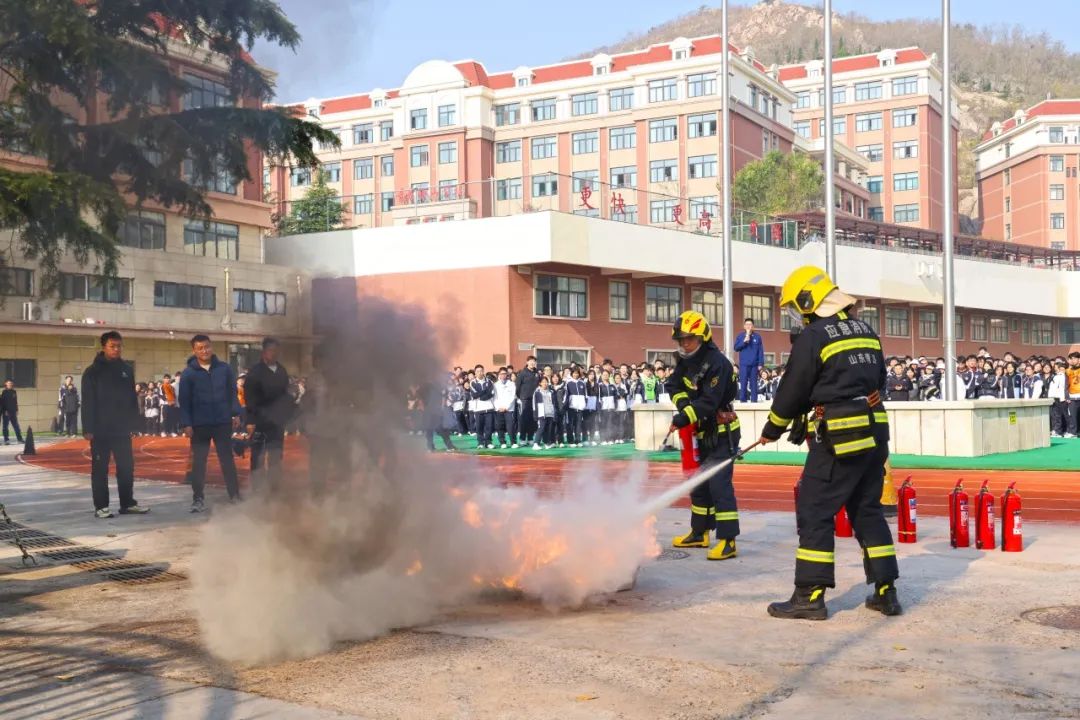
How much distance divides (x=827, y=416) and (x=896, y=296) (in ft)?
169

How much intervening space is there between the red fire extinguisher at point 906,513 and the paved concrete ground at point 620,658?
1.15 meters

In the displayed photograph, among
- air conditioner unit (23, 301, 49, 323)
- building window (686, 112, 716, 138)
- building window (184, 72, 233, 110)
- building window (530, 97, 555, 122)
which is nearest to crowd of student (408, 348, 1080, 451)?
building window (184, 72, 233, 110)

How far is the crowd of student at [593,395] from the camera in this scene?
982 inches

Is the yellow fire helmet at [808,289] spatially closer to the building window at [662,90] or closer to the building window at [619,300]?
the building window at [619,300]

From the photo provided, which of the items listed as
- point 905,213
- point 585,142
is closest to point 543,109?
point 585,142

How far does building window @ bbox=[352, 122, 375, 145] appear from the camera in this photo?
8644cm

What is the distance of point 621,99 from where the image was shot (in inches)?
2990

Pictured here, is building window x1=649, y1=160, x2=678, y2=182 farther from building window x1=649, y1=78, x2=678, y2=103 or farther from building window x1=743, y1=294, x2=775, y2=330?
building window x1=743, y1=294, x2=775, y2=330

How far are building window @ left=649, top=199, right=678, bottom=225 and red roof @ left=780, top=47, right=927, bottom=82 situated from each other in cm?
5848

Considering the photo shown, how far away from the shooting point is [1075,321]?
68.4m

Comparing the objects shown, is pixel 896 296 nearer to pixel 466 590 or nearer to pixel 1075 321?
pixel 1075 321

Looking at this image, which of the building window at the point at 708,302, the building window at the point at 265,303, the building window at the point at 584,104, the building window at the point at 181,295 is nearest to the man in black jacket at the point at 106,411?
the building window at the point at 265,303

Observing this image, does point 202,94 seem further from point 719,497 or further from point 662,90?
point 662,90

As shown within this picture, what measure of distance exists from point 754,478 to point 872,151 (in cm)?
8721
